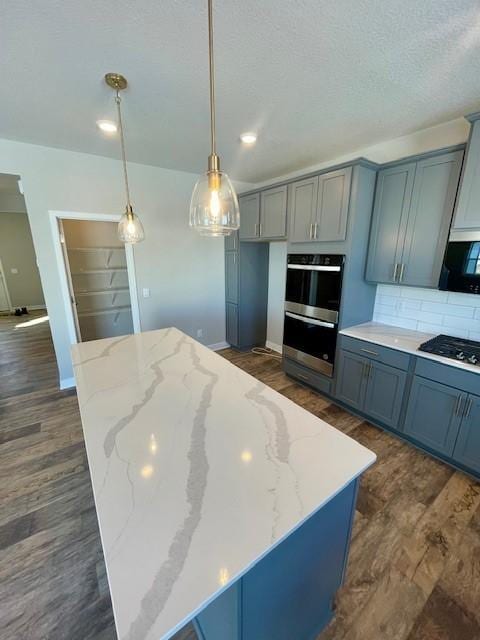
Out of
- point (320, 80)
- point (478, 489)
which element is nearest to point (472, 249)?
point (320, 80)

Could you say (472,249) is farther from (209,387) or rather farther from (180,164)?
(180,164)

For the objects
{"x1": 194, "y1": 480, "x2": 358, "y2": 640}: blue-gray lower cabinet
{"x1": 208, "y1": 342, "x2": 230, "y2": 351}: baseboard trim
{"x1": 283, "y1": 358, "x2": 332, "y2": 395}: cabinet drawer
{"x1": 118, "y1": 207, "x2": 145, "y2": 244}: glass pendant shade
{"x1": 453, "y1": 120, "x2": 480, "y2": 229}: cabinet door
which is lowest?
{"x1": 208, "y1": 342, "x2": 230, "y2": 351}: baseboard trim

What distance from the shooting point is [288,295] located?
3166 millimetres

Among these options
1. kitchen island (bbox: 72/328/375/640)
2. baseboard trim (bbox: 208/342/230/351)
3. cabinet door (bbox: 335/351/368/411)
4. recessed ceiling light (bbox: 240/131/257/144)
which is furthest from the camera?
baseboard trim (bbox: 208/342/230/351)

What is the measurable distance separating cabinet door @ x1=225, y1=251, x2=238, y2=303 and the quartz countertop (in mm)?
1881

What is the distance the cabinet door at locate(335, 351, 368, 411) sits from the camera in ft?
8.31

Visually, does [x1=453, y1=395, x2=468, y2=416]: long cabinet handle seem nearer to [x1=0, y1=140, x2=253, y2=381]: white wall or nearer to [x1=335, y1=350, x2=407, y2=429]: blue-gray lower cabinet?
[x1=335, y1=350, x2=407, y2=429]: blue-gray lower cabinet

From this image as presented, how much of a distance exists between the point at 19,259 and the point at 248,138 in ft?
24.4

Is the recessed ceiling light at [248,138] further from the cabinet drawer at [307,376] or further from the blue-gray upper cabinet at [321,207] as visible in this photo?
the cabinet drawer at [307,376]

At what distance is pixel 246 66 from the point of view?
151cm

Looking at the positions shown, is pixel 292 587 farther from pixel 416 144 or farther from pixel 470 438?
pixel 416 144

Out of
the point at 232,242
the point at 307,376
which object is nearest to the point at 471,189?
the point at 307,376

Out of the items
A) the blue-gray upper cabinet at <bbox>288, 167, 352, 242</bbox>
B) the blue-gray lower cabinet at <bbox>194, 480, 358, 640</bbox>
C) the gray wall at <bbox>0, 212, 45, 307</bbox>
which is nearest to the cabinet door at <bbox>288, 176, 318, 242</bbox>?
the blue-gray upper cabinet at <bbox>288, 167, 352, 242</bbox>

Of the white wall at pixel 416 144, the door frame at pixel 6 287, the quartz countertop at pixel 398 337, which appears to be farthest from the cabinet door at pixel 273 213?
the door frame at pixel 6 287
